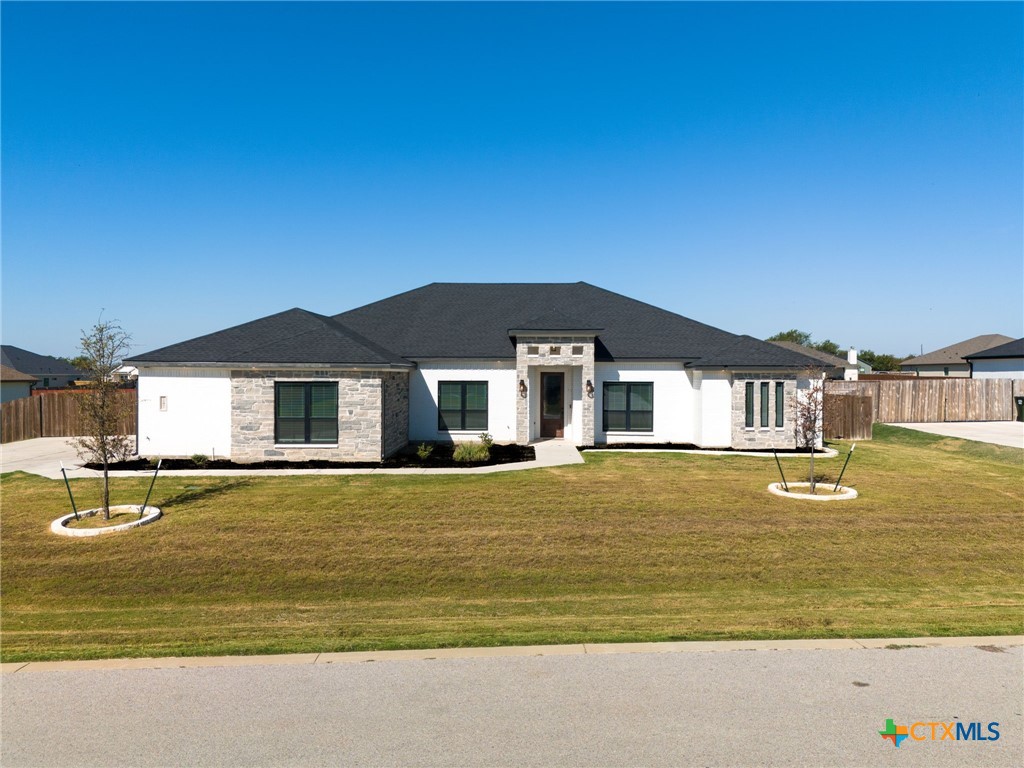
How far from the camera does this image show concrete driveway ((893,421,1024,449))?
23.6 metres

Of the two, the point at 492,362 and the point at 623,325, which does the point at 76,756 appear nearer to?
the point at 492,362

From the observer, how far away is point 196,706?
16.6ft

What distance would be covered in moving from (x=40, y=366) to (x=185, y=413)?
141 feet

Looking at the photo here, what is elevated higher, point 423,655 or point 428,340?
point 428,340

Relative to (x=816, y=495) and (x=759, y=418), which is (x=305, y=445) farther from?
(x=759, y=418)

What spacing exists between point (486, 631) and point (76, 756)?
389cm

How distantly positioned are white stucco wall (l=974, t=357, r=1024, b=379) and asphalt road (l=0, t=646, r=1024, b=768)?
4057 cm

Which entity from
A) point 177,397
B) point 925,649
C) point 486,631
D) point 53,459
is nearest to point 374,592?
point 486,631

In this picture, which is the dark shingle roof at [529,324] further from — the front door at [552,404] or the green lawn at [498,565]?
the green lawn at [498,565]

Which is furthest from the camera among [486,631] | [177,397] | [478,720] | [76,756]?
[177,397]

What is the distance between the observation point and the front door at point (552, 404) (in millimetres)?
22109

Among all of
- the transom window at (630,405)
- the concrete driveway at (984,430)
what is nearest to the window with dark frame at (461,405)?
the transom window at (630,405)

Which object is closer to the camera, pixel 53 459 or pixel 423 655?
pixel 423 655

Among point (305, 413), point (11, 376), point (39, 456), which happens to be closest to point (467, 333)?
point (305, 413)
